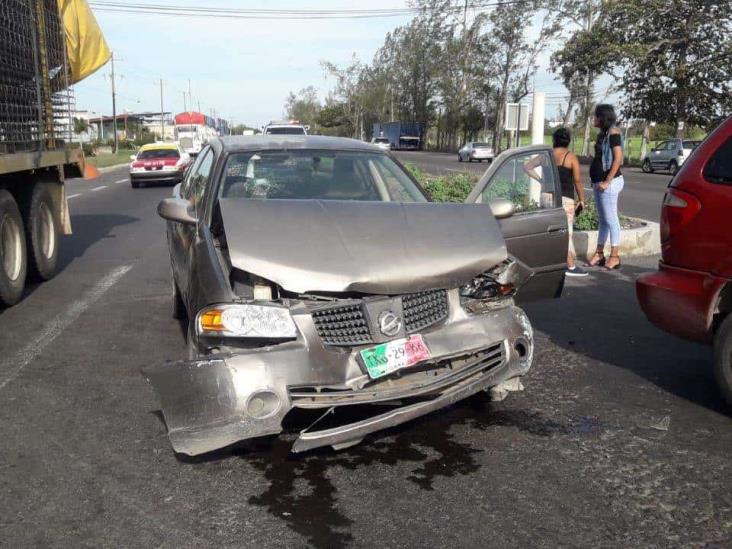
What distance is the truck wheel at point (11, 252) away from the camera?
727 cm

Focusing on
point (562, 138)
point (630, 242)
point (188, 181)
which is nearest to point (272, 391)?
point (188, 181)

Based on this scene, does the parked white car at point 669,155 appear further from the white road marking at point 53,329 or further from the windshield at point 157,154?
the white road marking at point 53,329

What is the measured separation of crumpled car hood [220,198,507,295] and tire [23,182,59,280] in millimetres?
4995

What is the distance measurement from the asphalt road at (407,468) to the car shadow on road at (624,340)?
0.10ft

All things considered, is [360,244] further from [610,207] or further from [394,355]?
[610,207]

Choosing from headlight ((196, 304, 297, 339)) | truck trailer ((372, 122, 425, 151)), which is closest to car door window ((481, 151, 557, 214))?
headlight ((196, 304, 297, 339))

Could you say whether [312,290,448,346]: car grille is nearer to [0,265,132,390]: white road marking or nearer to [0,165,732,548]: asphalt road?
[0,165,732,548]: asphalt road

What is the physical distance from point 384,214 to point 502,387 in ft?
3.98

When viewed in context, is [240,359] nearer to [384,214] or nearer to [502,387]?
[384,214]

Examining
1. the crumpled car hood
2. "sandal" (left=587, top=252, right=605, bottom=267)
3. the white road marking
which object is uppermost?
the crumpled car hood

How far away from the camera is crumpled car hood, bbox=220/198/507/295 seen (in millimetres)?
3750

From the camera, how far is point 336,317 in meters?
3.77

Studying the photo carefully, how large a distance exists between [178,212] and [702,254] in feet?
10.4

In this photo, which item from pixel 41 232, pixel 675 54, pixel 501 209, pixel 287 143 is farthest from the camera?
pixel 675 54
